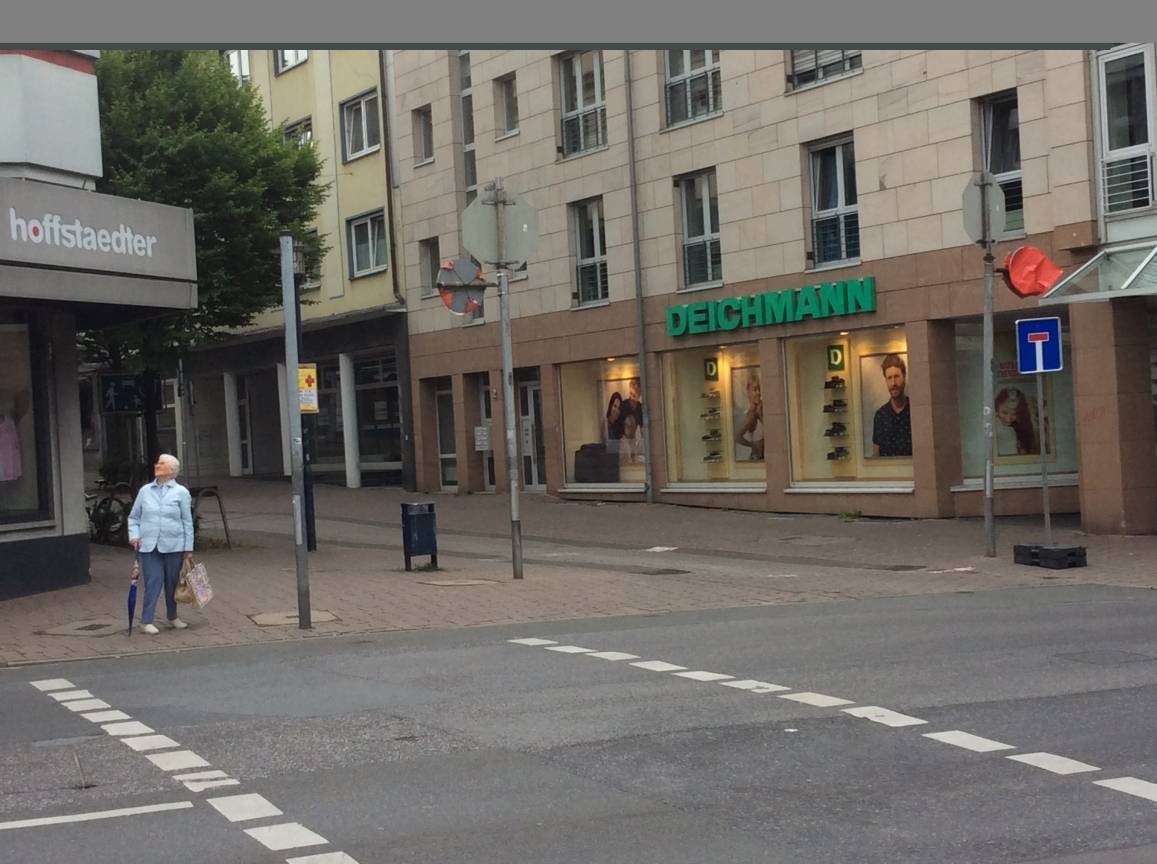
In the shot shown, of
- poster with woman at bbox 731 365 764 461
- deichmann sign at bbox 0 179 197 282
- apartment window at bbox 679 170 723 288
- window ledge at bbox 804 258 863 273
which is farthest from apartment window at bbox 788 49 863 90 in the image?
deichmann sign at bbox 0 179 197 282

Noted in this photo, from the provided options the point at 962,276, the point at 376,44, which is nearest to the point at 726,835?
the point at 376,44

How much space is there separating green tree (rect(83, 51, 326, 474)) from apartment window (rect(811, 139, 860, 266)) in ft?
31.5

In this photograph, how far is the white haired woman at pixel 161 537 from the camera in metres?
13.8

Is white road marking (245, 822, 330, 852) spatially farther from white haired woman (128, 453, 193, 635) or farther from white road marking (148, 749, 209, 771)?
white haired woman (128, 453, 193, 635)

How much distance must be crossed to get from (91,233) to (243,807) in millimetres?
10945

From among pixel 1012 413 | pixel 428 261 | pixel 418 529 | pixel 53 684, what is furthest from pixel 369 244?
pixel 53 684

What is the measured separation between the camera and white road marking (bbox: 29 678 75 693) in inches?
415

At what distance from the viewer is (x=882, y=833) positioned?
19.0 feet

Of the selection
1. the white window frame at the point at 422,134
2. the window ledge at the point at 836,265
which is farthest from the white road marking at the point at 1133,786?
the white window frame at the point at 422,134

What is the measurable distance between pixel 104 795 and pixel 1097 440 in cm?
1662

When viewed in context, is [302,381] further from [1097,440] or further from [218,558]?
[1097,440]

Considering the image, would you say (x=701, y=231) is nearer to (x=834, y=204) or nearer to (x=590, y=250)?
(x=834, y=204)

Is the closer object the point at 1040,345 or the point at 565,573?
A: the point at 1040,345

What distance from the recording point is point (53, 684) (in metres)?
10.8
